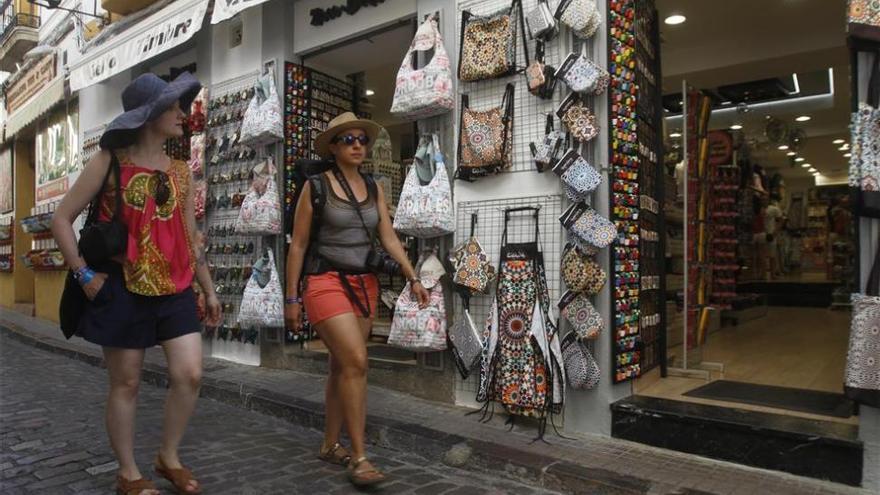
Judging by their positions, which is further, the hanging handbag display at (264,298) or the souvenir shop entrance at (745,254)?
the hanging handbag display at (264,298)

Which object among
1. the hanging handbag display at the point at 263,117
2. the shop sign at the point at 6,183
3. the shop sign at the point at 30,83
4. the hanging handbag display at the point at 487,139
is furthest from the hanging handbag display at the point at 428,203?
the shop sign at the point at 6,183

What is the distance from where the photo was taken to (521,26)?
4.62 meters

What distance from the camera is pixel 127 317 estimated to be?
3.09 metres

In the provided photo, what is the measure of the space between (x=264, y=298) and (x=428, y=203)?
2.26 metres

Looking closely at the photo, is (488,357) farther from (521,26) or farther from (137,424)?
(137,424)

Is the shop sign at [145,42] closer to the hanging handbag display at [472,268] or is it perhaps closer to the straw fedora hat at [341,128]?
the straw fedora hat at [341,128]

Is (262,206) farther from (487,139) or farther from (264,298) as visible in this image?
(487,139)

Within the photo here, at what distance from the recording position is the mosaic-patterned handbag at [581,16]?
163 inches

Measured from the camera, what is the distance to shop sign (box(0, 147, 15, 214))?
15.6m

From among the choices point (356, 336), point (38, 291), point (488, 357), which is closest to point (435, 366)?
point (488, 357)

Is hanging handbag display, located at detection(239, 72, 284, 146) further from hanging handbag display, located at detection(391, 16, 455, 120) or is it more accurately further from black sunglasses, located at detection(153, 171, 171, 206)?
black sunglasses, located at detection(153, 171, 171, 206)

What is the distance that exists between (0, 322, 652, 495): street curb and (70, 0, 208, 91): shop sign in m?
3.82

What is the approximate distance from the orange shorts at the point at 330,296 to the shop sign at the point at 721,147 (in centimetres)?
518

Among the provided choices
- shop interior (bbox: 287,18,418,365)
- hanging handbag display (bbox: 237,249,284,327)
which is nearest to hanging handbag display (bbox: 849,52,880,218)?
shop interior (bbox: 287,18,418,365)
